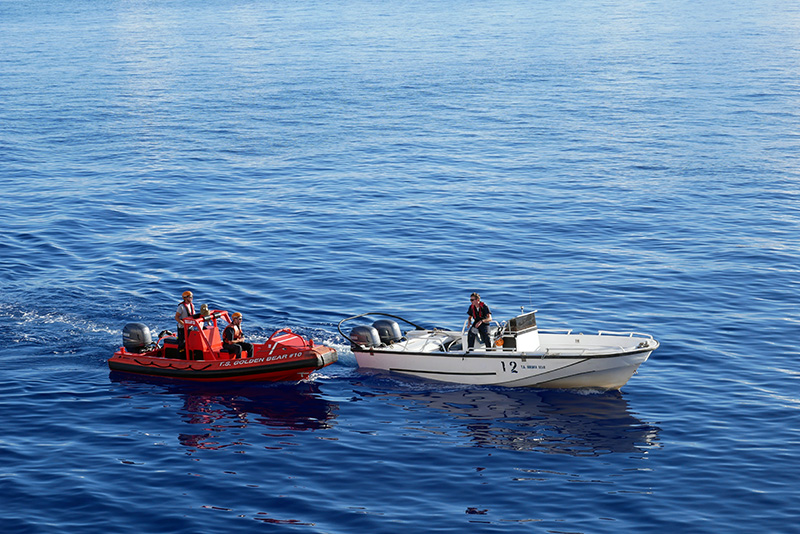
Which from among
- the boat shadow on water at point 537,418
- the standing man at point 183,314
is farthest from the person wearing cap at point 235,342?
the boat shadow on water at point 537,418

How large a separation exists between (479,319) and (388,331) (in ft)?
11.4

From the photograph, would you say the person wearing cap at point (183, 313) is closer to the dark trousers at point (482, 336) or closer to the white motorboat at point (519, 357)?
the white motorboat at point (519, 357)

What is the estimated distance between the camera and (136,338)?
2870cm

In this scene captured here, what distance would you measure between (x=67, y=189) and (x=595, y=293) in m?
30.7

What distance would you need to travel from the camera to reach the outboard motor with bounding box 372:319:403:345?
29.5 m

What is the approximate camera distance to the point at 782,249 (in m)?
40.5

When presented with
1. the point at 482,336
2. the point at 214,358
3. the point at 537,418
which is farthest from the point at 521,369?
the point at 214,358

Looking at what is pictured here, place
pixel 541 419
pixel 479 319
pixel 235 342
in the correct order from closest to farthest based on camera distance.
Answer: pixel 541 419, pixel 479 319, pixel 235 342

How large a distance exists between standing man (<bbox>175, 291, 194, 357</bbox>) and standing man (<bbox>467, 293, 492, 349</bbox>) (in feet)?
27.9

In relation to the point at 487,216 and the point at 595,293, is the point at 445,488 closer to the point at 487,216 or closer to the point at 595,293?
the point at 595,293

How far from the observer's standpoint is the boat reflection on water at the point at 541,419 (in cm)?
2364

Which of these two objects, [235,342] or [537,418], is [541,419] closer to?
[537,418]

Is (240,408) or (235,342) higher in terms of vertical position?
(235,342)

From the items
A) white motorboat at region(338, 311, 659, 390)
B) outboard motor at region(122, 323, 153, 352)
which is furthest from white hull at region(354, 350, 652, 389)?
outboard motor at region(122, 323, 153, 352)
